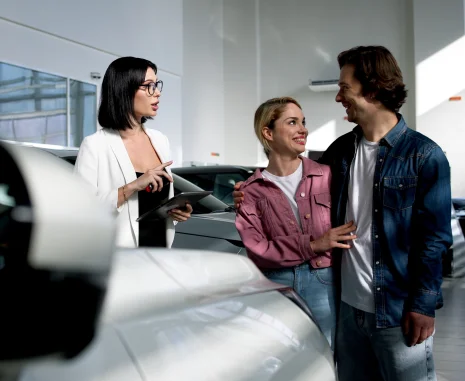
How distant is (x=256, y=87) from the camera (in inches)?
600

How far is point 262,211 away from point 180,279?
117 cm

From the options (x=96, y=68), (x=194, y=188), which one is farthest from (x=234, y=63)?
(x=194, y=188)

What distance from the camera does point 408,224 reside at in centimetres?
171

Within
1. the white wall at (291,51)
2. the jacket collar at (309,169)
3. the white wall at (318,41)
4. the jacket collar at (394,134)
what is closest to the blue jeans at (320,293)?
the jacket collar at (309,169)

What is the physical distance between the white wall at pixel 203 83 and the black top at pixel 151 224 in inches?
401

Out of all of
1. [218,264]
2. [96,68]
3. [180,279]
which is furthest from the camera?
[96,68]

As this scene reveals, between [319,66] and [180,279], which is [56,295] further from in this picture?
[319,66]

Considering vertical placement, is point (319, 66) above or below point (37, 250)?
above

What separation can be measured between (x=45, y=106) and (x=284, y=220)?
6131mm

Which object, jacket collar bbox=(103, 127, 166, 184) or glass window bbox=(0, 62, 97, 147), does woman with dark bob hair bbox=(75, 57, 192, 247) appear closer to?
jacket collar bbox=(103, 127, 166, 184)

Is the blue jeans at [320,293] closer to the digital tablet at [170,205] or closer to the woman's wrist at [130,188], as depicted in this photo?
the digital tablet at [170,205]

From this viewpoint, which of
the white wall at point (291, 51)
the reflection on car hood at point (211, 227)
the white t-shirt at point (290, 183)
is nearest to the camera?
the white t-shirt at point (290, 183)

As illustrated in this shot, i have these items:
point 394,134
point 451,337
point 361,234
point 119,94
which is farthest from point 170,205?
point 451,337

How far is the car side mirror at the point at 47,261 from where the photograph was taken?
0.51 meters
